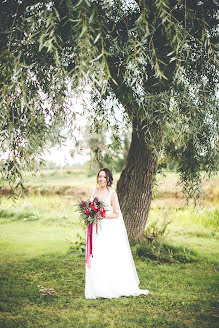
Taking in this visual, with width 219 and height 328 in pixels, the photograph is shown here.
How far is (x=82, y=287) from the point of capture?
6.01 meters

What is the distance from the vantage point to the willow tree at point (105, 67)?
346cm

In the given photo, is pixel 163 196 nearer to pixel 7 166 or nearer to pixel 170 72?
pixel 170 72

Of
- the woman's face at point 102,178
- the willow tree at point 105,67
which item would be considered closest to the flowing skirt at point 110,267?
the woman's face at point 102,178

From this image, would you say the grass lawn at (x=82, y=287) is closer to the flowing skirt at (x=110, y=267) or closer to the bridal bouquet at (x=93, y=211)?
the flowing skirt at (x=110, y=267)

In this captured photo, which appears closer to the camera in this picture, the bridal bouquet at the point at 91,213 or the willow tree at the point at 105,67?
the willow tree at the point at 105,67

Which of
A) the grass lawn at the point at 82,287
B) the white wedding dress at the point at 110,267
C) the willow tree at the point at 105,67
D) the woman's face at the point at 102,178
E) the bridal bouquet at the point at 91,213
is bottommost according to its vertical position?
the grass lawn at the point at 82,287

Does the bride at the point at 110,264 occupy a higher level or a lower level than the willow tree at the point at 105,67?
lower

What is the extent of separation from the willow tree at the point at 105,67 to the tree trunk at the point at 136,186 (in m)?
1.29

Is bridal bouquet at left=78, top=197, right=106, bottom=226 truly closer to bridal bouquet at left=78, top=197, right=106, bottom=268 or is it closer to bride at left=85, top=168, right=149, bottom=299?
bridal bouquet at left=78, top=197, right=106, bottom=268

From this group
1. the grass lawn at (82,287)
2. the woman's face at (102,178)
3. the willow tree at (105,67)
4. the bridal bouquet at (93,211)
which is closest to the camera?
the willow tree at (105,67)

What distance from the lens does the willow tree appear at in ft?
11.4

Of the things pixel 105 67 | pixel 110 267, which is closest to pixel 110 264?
pixel 110 267

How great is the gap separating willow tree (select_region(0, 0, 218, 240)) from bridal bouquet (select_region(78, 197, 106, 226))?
136 centimetres

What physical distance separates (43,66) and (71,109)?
92 cm
